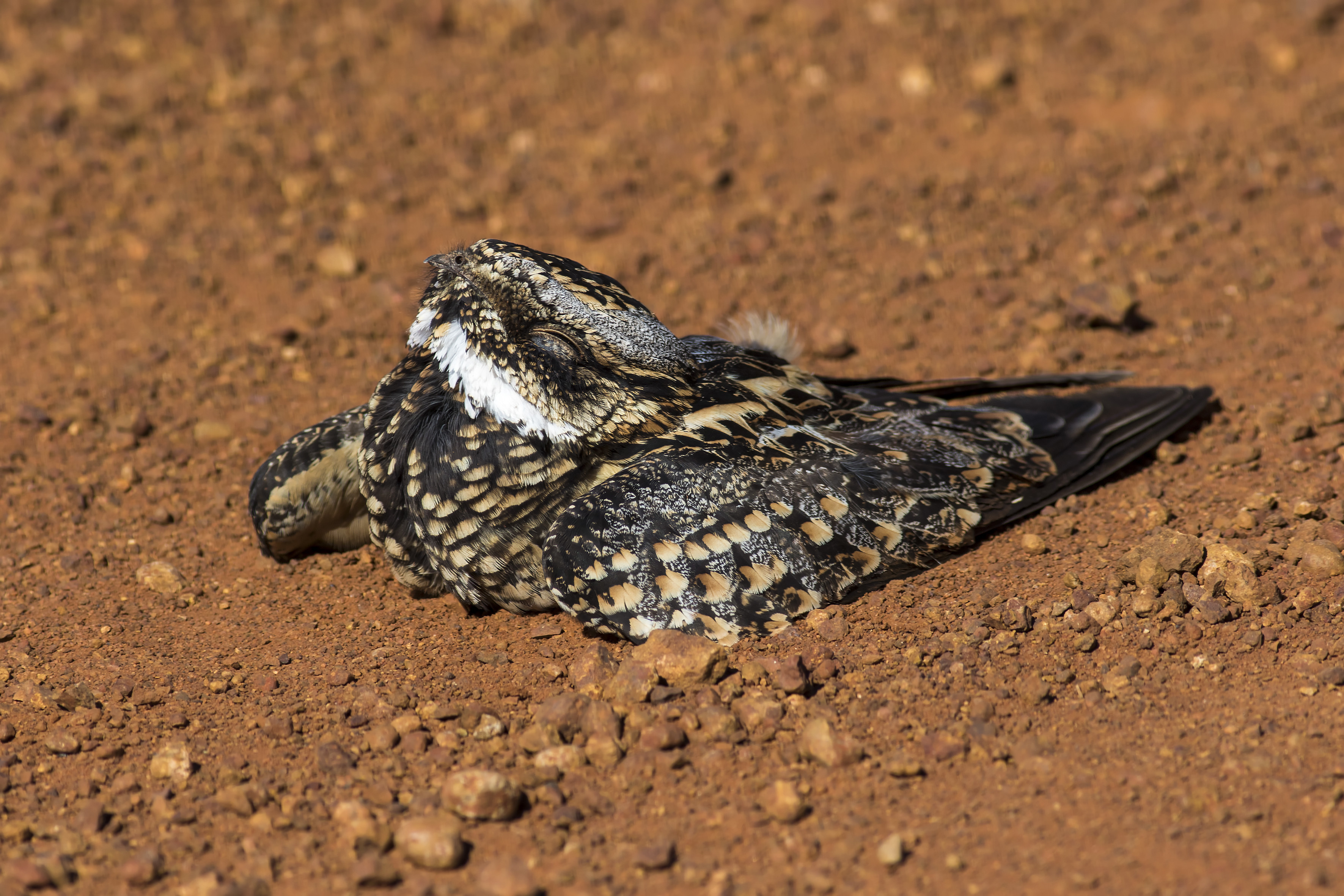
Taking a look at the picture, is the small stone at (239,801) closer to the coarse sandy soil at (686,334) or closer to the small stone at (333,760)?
the coarse sandy soil at (686,334)

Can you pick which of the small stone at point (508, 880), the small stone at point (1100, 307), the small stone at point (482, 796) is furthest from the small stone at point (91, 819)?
the small stone at point (1100, 307)

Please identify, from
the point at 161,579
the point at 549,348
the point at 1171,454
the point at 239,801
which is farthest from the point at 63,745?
the point at 1171,454

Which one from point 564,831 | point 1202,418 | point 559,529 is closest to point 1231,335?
point 1202,418

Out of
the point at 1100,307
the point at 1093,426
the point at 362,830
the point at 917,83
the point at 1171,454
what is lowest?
the point at 362,830

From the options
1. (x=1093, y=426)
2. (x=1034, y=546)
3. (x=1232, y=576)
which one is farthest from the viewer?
(x=1093, y=426)

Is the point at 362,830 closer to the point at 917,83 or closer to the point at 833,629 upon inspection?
the point at 833,629

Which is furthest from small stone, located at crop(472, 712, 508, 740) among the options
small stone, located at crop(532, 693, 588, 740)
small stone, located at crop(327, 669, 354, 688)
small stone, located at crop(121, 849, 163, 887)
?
small stone, located at crop(121, 849, 163, 887)
